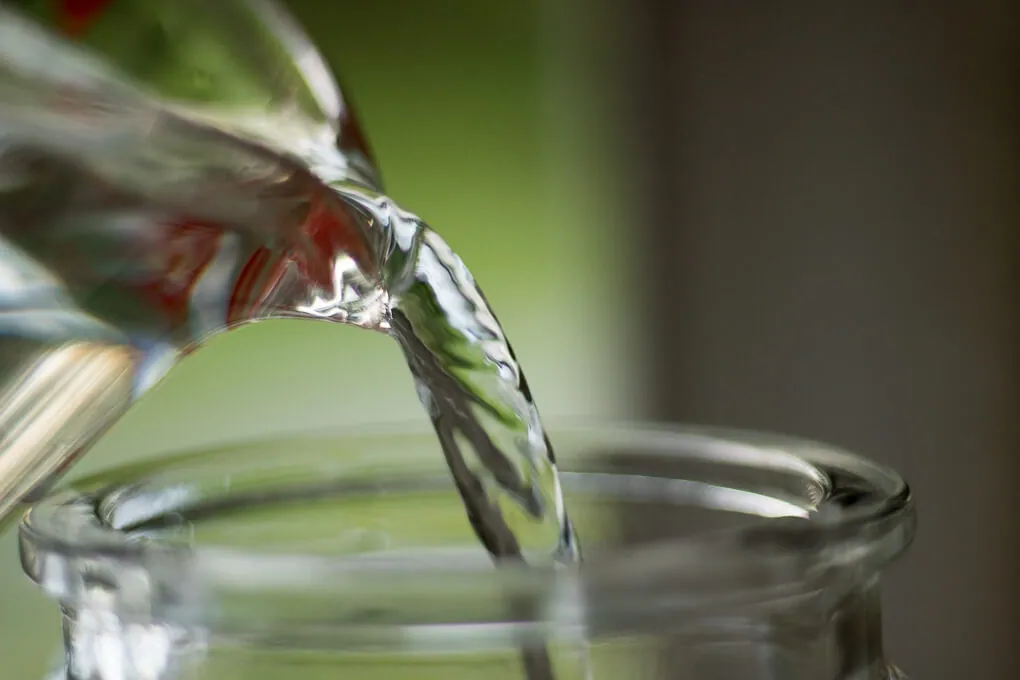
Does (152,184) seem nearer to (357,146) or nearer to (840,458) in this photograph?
(357,146)

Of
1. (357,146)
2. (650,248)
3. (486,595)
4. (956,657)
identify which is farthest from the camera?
(650,248)

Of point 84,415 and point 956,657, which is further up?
point 84,415

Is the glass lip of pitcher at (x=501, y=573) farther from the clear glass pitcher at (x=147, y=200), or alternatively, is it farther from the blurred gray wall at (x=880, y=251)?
the blurred gray wall at (x=880, y=251)

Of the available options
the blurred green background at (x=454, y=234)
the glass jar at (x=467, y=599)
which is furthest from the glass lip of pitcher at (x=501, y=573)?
the blurred green background at (x=454, y=234)

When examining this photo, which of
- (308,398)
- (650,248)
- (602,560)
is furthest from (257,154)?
(650,248)

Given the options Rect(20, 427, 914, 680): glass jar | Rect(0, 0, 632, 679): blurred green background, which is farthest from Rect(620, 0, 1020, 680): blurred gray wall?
Rect(20, 427, 914, 680): glass jar

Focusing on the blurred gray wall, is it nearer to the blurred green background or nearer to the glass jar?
the blurred green background
